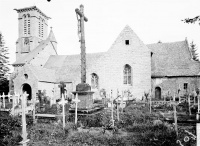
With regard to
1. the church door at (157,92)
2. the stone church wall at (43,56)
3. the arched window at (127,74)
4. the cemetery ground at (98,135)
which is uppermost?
the stone church wall at (43,56)

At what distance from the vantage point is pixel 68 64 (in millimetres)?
30859

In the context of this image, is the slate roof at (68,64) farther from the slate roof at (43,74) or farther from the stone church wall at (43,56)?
the slate roof at (43,74)

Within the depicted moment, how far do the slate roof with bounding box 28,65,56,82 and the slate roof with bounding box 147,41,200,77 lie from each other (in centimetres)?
1546

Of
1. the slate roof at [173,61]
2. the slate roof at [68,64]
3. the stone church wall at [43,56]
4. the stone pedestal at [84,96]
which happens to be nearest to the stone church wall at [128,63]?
the slate roof at [173,61]

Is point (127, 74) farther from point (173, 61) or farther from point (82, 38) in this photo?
point (82, 38)

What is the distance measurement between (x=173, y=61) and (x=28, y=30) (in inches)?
1129

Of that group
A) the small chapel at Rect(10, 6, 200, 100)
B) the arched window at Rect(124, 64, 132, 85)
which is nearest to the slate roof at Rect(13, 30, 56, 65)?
the small chapel at Rect(10, 6, 200, 100)

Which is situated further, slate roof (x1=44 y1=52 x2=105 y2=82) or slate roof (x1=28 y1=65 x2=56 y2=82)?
slate roof (x1=44 y1=52 x2=105 y2=82)

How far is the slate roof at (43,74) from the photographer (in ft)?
83.9

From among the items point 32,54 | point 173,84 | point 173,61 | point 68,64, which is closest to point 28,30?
point 32,54

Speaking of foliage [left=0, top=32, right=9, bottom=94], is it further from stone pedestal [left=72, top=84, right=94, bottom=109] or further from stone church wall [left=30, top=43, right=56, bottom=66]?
stone pedestal [left=72, top=84, right=94, bottom=109]

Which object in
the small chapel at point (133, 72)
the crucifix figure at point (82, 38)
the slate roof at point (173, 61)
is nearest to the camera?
the crucifix figure at point (82, 38)

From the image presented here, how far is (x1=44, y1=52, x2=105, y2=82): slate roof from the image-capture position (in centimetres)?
2847

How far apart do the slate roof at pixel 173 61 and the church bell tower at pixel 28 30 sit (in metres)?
23.4
